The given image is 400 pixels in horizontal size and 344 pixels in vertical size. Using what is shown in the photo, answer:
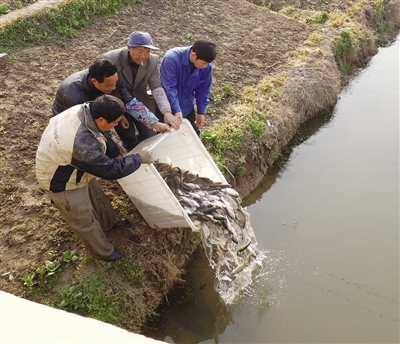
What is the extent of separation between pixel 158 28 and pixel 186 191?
22.5 feet

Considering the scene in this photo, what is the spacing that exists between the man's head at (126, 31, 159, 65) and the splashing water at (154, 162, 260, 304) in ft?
3.97

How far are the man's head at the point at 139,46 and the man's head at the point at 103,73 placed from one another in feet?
2.05

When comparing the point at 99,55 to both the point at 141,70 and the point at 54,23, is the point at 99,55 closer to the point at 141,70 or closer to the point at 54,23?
the point at 54,23

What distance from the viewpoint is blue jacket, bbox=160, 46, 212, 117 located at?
15.1 feet

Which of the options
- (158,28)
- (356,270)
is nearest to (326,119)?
(356,270)

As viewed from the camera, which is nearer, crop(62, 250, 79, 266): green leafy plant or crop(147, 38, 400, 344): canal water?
crop(62, 250, 79, 266): green leafy plant

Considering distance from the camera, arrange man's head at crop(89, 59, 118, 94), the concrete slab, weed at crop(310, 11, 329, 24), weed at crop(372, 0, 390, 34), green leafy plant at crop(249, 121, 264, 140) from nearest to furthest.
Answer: the concrete slab → man's head at crop(89, 59, 118, 94) → green leafy plant at crop(249, 121, 264, 140) → weed at crop(310, 11, 329, 24) → weed at crop(372, 0, 390, 34)

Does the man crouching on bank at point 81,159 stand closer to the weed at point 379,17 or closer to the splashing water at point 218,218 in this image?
the splashing water at point 218,218

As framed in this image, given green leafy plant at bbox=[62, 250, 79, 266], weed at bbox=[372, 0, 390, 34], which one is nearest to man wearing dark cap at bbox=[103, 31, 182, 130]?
green leafy plant at bbox=[62, 250, 79, 266]

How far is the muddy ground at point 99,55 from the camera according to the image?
439cm

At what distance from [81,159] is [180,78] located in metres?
2.05

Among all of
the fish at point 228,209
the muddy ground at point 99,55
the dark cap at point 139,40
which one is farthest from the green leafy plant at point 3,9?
the fish at point 228,209

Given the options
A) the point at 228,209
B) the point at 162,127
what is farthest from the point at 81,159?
the point at 228,209

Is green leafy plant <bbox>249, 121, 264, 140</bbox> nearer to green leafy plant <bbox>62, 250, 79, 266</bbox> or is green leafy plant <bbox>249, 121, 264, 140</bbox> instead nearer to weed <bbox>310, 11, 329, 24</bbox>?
green leafy plant <bbox>62, 250, 79, 266</bbox>
